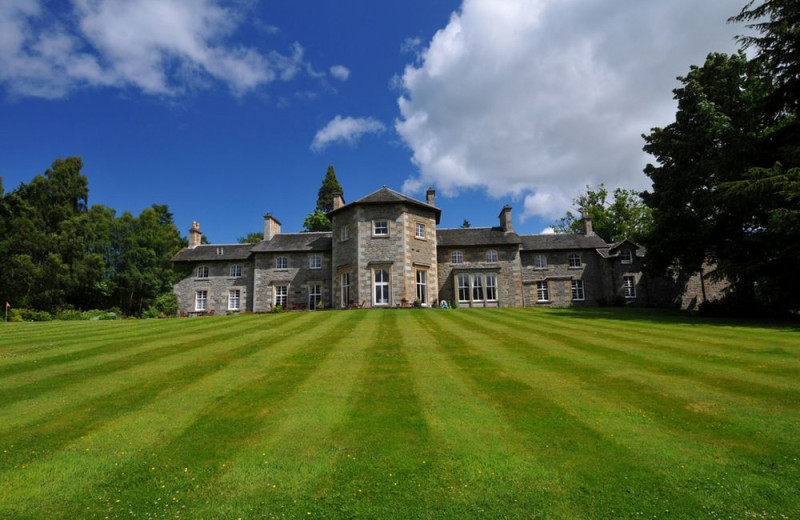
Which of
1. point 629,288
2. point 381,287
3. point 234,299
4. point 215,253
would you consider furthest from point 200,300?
point 629,288

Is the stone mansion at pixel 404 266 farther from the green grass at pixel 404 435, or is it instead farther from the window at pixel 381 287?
the green grass at pixel 404 435

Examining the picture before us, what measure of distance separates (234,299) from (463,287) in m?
22.2

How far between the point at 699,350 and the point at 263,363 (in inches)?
451

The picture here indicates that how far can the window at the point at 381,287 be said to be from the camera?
3139 cm

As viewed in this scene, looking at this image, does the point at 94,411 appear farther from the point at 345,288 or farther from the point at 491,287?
the point at 491,287

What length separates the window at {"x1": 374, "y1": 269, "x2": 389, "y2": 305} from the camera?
103 feet

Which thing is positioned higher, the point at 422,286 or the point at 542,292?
the point at 422,286

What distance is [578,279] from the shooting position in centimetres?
3841

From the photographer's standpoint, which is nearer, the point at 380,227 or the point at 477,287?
the point at 380,227

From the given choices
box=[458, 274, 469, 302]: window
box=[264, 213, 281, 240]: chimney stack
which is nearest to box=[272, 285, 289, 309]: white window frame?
box=[264, 213, 281, 240]: chimney stack

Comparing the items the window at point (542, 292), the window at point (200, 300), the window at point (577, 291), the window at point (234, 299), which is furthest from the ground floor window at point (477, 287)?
the window at point (200, 300)

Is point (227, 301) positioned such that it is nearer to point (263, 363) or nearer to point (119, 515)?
point (263, 363)

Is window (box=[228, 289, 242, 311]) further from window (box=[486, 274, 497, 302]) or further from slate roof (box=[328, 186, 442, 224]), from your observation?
window (box=[486, 274, 497, 302])

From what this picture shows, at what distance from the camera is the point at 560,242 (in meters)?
39.5
